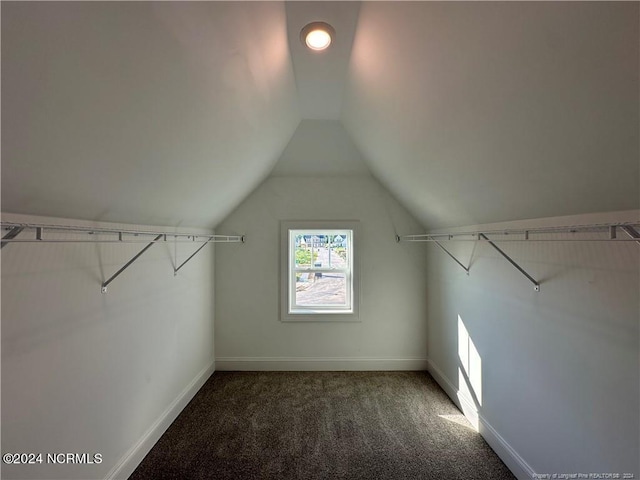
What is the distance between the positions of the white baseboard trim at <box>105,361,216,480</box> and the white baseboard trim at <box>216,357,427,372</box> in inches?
15.1

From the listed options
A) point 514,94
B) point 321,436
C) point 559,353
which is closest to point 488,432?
point 559,353

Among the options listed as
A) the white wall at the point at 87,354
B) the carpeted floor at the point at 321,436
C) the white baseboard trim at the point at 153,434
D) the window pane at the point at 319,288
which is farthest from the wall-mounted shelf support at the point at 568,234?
the white baseboard trim at the point at 153,434

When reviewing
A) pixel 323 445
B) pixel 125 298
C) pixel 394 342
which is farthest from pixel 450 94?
pixel 394 342

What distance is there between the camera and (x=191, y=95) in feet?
3.78

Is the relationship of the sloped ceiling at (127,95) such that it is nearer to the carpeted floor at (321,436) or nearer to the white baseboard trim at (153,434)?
the white baseboard trim at (153,434)

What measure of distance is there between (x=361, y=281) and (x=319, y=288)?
1.68 feet

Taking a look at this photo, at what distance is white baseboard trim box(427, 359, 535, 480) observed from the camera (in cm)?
162

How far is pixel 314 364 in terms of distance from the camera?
10.0 feet

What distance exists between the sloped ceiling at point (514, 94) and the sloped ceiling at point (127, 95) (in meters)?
0.59

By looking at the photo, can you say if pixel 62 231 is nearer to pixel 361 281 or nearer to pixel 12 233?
pixel 12 233

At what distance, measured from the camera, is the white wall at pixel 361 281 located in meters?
3.07

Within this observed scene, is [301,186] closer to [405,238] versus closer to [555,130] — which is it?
[405,238]

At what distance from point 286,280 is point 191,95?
224 cm

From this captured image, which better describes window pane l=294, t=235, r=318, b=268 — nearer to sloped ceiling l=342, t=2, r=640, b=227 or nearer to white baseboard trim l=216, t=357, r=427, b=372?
white baseboard trim l=216, t=357, r=427, b=372
